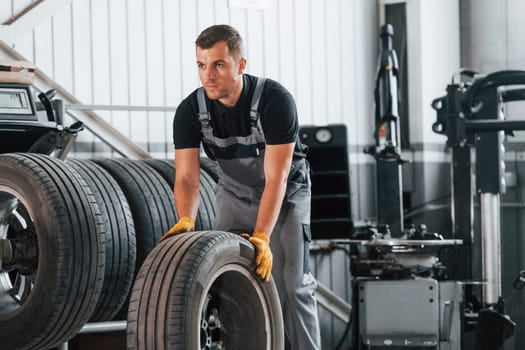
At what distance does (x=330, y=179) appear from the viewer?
6.30 meters

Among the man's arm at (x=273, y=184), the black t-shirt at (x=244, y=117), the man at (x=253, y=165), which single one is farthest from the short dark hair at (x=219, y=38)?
the man's arm at (x=273, y=184)

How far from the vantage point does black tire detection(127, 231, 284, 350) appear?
3396 mm

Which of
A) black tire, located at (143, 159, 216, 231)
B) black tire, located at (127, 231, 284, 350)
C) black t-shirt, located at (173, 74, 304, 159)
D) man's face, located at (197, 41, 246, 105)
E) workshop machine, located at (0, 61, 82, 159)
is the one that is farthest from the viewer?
black tire, located at (143, 159, 216, 231)

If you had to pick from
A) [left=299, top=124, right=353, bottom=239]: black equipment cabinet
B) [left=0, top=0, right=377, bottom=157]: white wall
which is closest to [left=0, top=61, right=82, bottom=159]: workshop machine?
[left=0, top=0, right=377, bottom=157]: white wall

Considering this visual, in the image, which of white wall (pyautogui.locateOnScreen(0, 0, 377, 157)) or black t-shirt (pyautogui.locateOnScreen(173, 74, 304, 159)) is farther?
white wall (pyautogui.locateOnScreen(0, 0, 377, 157))

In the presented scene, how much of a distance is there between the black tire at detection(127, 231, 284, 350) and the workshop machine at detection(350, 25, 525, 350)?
6.23ft

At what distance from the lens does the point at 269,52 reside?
22.2 feet

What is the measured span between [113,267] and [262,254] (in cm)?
115

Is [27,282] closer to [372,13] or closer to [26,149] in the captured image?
[26,149]

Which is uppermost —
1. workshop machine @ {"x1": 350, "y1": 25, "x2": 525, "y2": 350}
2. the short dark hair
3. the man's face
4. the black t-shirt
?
the short dark hair

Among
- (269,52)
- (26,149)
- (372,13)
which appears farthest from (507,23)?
(26,149)

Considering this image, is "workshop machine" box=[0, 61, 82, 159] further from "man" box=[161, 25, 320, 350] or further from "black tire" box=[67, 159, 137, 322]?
"man" box=[161, 25, 320, 350]

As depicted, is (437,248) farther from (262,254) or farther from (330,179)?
(262,254)

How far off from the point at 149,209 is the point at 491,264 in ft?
7.11
